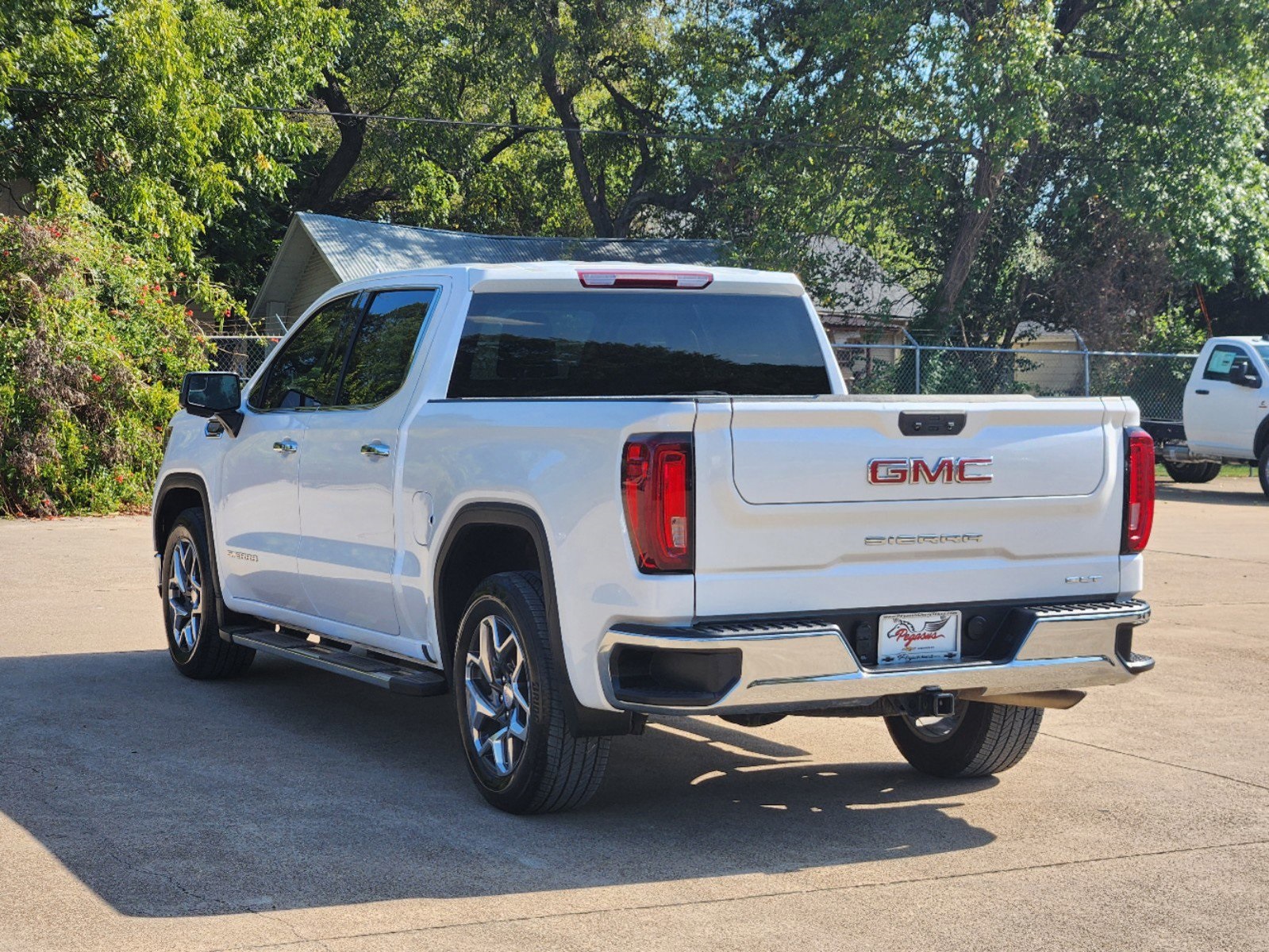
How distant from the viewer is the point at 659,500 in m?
4.93

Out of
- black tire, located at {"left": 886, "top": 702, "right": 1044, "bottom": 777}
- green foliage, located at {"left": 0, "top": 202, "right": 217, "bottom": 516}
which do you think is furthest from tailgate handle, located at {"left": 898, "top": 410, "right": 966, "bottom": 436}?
green foliage, located at {"left": 0, "top": 202, "right": 217, "bottom": 516}

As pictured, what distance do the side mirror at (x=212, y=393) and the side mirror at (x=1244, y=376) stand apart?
17621 mm

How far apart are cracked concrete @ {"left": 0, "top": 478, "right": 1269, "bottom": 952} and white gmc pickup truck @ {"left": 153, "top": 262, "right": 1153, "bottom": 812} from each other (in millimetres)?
395

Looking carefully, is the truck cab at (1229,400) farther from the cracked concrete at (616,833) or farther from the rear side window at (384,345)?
the rear side window at (384,345)

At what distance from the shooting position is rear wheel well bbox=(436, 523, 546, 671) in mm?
5918

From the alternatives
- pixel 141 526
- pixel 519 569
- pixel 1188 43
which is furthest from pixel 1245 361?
pixel 519 569

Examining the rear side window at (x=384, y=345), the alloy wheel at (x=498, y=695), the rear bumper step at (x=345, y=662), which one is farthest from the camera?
the rear side window at (x=384, y=345)

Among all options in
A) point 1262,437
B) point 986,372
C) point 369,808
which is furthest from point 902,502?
point 986,372

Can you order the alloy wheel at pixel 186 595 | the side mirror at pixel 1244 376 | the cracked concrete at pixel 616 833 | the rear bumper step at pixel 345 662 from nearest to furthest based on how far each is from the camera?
the cracked concrete at pixel 616 833 → the rear bumper step at pixel 345 662 → the alloy wheel at pixel 186 595 → the side mirror at pixel 1244 376

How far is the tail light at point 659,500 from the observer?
4922mm

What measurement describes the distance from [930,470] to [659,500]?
982 millimetres

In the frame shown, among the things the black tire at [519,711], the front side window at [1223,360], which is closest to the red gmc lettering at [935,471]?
the black tire at [519,711]

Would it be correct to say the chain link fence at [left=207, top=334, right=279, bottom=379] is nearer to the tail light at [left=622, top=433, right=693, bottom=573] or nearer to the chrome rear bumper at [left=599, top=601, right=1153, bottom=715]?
the tail light at [left=622, top=433, right=693, bottom=573]

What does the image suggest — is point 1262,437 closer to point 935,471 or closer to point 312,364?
point 312,364
